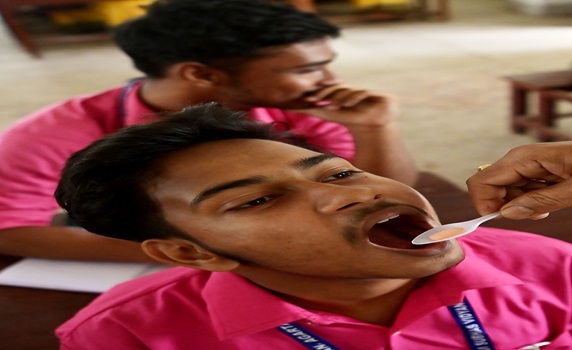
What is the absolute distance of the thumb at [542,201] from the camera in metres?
0.75

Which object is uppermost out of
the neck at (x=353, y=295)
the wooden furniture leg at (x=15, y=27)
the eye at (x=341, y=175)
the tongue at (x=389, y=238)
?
the eye at (x=341, y=175)

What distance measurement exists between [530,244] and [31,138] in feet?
3.43

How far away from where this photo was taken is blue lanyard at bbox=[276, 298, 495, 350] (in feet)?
2.72

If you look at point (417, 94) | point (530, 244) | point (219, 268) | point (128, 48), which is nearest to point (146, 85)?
point (128, 48)

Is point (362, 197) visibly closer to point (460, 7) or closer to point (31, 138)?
point (31, 138)

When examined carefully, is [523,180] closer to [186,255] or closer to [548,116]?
[186,255]

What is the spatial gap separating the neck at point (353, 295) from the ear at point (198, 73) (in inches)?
31.6

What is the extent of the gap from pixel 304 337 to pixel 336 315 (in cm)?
5

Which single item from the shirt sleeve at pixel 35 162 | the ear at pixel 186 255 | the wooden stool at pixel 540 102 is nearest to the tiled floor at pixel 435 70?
the wooden stool at pixel 540 102

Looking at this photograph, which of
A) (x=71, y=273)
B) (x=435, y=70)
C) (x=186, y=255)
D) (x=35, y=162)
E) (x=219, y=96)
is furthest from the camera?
(x=435, y=70)

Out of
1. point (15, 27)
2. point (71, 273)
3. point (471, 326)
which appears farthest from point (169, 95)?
point (15, 27)

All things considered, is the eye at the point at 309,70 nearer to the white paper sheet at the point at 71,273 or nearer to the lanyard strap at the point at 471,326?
the white paper sheet at the point at 71,273

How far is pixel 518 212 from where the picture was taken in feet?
2.54

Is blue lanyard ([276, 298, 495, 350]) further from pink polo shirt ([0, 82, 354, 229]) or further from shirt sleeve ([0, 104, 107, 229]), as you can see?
shirt sleeve ([0, 104, 107, 229])
